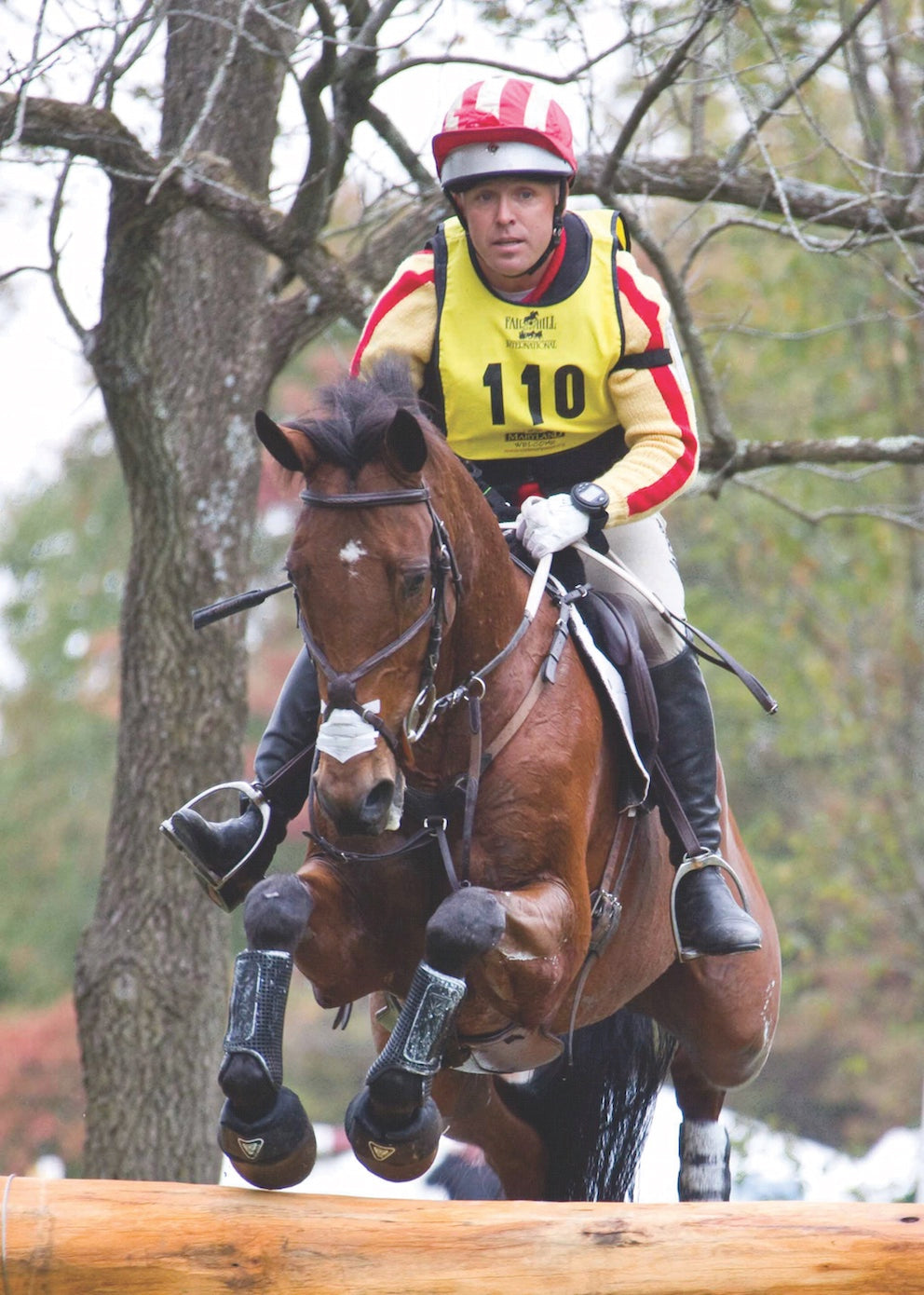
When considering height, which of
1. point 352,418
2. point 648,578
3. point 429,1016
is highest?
point 352,418

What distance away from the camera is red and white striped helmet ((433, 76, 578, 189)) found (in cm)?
436

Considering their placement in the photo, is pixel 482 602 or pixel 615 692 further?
pixel 615 692

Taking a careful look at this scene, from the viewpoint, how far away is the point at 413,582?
3.48 meters

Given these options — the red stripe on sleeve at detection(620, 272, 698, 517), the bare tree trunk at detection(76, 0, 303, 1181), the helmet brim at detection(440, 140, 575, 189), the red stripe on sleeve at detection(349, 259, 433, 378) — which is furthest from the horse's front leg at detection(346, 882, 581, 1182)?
the bare tree trunk at detection(76, 0, 303, 1181)

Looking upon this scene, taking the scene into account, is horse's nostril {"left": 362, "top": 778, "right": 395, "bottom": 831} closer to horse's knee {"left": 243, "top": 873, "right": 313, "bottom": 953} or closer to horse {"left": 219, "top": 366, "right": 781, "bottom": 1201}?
horse {"left": 219, "top": 366, "right": 781, "bottom": 1201}

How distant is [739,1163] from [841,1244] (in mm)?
6609

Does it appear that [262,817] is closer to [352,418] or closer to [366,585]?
[366,585]

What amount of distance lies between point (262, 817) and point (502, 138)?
2020 mm

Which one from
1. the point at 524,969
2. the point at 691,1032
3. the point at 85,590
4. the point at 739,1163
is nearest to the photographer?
the point at 524,969

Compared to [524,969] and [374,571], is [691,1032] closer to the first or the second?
[524,969]

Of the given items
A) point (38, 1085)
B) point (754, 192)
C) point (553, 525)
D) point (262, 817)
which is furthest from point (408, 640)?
point (38, 1085)

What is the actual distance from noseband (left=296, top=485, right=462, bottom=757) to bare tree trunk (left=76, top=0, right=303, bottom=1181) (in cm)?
321

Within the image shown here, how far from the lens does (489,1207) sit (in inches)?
131

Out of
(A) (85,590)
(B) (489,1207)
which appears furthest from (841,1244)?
(A) (85,590)
